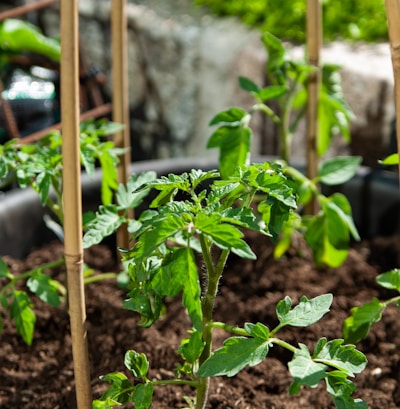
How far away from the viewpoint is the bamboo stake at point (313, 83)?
1.63m

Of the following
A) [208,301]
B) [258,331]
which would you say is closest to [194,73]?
[208,301]

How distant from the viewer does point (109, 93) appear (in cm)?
329

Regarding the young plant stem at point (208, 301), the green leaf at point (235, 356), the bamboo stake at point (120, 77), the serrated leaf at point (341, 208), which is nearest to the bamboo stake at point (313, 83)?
the serrated leaf at point (341, 208)

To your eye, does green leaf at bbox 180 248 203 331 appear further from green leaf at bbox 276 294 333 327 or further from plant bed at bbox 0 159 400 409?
plant bed at bbox 0 159 400 409

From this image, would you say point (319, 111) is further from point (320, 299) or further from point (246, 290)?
point (320, 299)

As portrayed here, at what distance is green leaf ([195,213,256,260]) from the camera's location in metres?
0.89

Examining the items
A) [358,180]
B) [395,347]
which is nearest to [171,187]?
[395,347]

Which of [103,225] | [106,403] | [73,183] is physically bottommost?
[106,403]

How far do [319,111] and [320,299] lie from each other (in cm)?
87

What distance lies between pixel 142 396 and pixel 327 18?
230 cm

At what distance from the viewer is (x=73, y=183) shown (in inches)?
39.9

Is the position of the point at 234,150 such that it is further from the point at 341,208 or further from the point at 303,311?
the point at 303,311

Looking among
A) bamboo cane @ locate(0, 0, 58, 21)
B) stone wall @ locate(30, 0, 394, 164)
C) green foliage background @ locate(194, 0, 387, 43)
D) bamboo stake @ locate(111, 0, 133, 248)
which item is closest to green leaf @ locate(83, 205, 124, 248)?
bamboo stake @ locate(111, 0, 133, 248)

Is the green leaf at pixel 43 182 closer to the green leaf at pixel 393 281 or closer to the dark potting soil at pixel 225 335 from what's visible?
the dark potting soil at pixel 225 335
